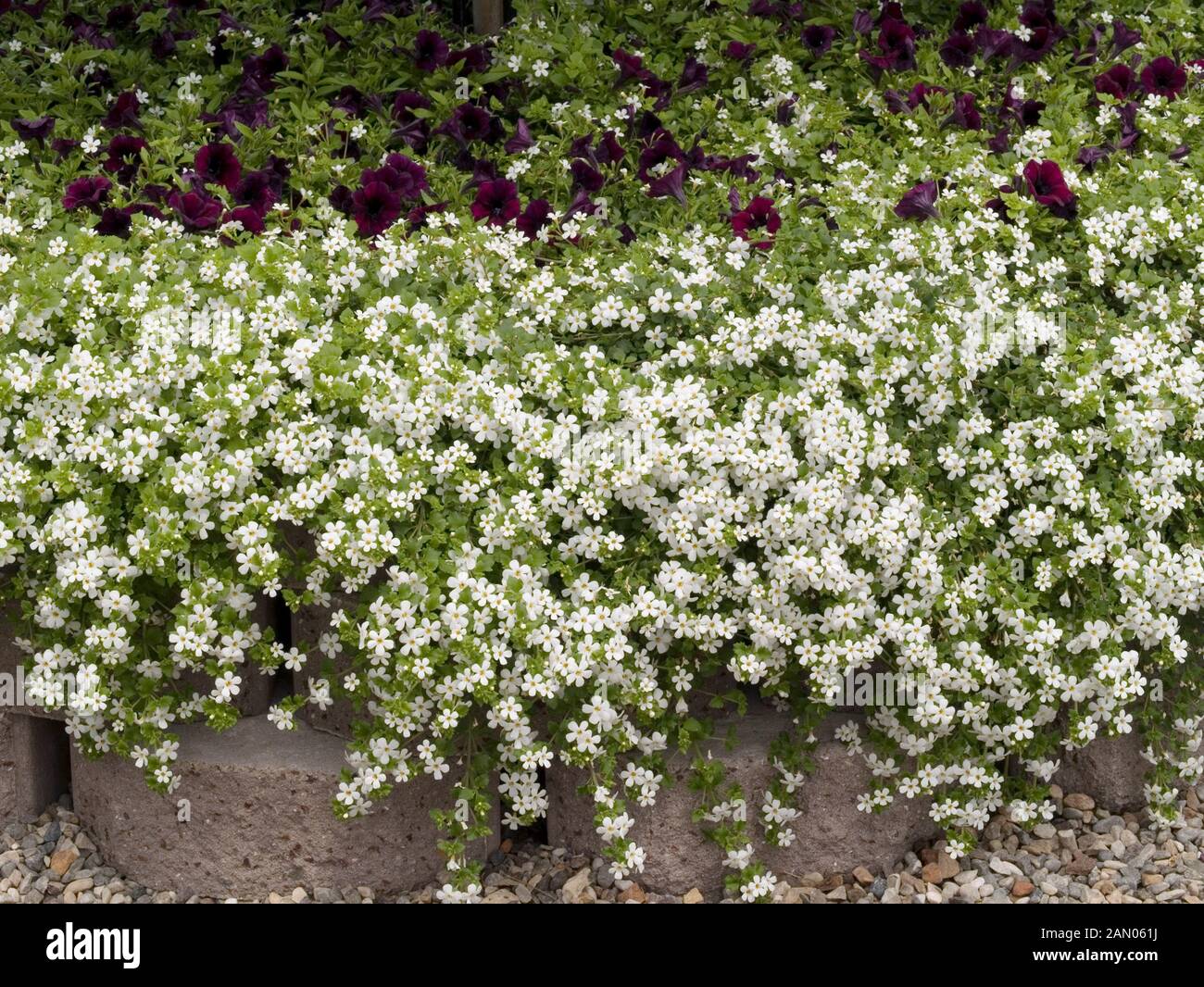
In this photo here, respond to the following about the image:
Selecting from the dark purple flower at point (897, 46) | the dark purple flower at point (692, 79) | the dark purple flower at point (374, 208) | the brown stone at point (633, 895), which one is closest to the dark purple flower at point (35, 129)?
the dark purple flower at point (374, 208)

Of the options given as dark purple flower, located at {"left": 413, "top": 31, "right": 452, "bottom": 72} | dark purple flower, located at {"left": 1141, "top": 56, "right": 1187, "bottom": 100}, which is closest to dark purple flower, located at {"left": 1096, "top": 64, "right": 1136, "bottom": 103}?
dark purple flower, located at {"left": 1141, "top": 56, "right": 1187, "bottom": 100}

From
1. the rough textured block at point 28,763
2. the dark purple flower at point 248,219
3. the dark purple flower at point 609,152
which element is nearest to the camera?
the rough textured block at point 28,763

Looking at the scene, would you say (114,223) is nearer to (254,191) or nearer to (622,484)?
(254,191)

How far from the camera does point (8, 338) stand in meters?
3.00

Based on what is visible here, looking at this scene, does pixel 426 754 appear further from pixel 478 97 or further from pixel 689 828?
pixel 478 97

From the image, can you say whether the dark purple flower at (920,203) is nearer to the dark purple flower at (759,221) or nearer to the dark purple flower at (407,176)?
the dark purple flower at (759,221)

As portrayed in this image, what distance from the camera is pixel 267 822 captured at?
3033 mm

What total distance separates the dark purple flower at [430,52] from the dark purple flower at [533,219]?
1213mm

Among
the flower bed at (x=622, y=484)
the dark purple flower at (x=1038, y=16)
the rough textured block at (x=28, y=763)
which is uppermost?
the dark purple flower at (x=1038, y=16)

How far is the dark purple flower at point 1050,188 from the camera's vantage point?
3.47 meters

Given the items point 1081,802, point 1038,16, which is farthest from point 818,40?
point 1081,802

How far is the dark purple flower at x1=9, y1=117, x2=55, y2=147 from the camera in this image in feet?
13.6

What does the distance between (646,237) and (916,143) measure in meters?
0.95

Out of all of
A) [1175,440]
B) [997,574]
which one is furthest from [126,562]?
[1175,440]
